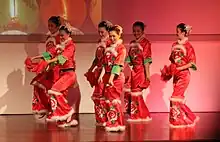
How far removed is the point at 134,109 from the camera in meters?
3.31

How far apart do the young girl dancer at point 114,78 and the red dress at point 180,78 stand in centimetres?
36

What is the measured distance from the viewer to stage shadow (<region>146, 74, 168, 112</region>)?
373 cm

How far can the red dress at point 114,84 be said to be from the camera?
2.87 meters

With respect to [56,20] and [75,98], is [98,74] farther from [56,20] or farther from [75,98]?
[75,98]

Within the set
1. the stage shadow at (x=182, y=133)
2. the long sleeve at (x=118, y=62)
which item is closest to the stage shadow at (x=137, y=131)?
the stage shadow at (x=182, y=133)

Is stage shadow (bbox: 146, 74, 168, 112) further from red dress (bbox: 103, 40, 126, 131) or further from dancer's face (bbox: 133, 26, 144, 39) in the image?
red dress (bbox: 103, 40, 126, 131)

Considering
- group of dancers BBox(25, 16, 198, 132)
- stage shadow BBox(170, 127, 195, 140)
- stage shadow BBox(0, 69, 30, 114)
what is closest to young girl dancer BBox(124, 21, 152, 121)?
group of dancers BBox(25, 16, 198, 132)

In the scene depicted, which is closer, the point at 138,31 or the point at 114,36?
the point at 114,36

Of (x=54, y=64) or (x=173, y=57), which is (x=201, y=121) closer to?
(x=173, y=57)

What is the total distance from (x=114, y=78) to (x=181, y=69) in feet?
1.47

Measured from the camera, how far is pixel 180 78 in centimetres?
311

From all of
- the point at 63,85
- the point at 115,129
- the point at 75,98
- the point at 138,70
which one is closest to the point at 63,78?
the point at 63,85

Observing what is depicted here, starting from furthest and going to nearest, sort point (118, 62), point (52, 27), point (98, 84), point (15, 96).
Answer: point (15, 96)
point (52, 27)
point (98, 84)
point (118, 62)

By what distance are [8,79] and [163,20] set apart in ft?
3.87
